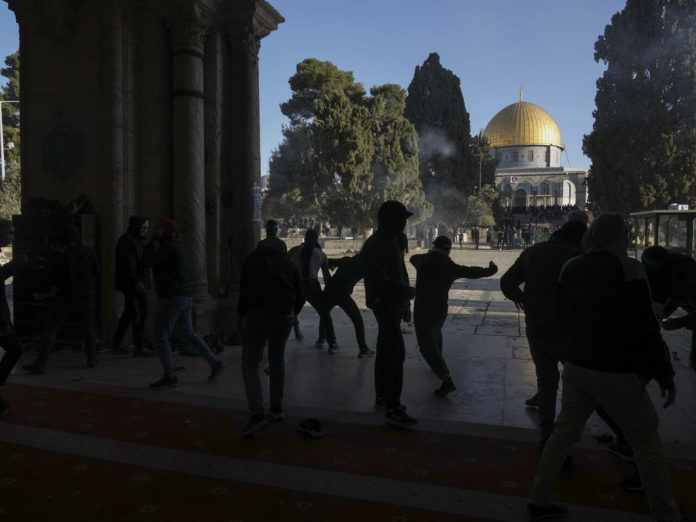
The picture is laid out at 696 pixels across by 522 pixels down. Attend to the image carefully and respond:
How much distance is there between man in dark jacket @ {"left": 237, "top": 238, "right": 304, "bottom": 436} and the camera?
14.3 feet

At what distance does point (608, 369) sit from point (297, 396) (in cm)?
321

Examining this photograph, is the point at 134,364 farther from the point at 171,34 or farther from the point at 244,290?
the point at 171,34

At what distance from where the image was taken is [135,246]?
6.71 meters

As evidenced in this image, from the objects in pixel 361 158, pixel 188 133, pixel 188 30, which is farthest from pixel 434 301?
pixel 361 158

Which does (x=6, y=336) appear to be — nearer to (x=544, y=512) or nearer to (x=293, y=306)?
(x=293, y=306)

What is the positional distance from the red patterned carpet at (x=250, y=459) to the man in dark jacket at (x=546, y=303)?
0.46 m

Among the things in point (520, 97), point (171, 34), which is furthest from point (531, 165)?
point (171, 34)

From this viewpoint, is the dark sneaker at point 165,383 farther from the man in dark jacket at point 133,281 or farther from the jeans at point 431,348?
the jeans at point 431,348

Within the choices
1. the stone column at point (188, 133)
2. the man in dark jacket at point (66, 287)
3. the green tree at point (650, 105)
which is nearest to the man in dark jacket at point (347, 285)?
the stone column at point (188, 133)

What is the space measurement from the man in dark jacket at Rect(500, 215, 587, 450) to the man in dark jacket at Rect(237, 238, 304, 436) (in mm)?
1683

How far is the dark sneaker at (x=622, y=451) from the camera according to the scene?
3.72m

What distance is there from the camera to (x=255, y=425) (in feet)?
14.0

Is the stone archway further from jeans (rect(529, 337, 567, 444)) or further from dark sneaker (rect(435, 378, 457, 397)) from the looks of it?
jeans (rect(529, 337, 567, 444))

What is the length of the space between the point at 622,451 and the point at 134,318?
531cm
